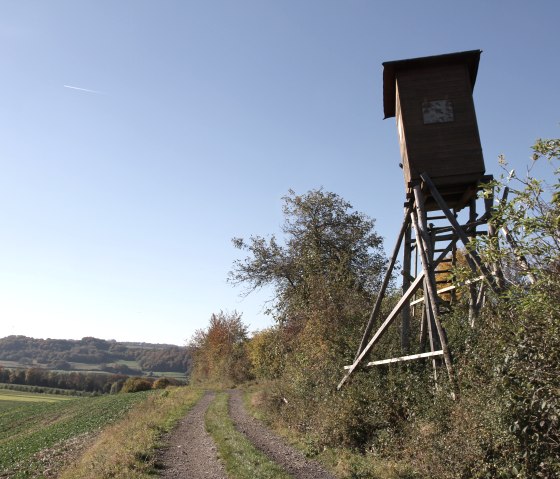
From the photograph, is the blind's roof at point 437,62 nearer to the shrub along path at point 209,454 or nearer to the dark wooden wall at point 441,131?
the dark wooden wall at point 441,131

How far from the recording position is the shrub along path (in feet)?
34.7

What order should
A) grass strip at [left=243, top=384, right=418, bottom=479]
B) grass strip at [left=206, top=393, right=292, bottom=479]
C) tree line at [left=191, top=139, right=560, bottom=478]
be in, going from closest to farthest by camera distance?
tree line at [left=191, top=139, right=560, bottom=478] < grass strip at [left=243, top=384, right=418, bottom=479] < grass strip at [left=206, top=393, right=292, bottom=479]

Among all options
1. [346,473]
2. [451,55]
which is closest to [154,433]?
[346,473]

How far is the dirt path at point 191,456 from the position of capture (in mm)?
10672

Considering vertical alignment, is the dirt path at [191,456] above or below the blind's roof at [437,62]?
below

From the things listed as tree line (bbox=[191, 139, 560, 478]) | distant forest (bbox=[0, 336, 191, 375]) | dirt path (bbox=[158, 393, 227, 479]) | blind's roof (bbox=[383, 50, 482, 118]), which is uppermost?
blind's roof (bbox=[383, 50, 482, 118])

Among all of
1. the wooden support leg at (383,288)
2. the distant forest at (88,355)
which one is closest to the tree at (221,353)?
the wooden support leg at (383,288)

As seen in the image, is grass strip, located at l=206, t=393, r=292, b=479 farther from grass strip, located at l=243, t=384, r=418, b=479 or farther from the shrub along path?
grass strip, located at l=243, t=384, r=418, b=479

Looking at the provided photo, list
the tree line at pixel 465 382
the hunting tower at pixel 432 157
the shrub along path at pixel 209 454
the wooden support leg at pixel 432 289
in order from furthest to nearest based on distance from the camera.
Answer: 1. the hunting tower at pixel 432 157
2. the shrub along path at pixel 209 454
3. the wooden support leg at pixel 432 289
4. the tree line at pixel 465 382

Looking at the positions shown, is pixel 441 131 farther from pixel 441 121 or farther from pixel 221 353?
pixel 221 353

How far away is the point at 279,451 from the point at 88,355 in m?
154

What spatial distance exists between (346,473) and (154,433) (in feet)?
27.5

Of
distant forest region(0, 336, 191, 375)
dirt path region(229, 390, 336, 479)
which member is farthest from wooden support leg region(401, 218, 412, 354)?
distant forest region(0, 336, 191, 375)

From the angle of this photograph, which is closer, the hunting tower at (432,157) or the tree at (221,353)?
the hunting tower at (432,157)
